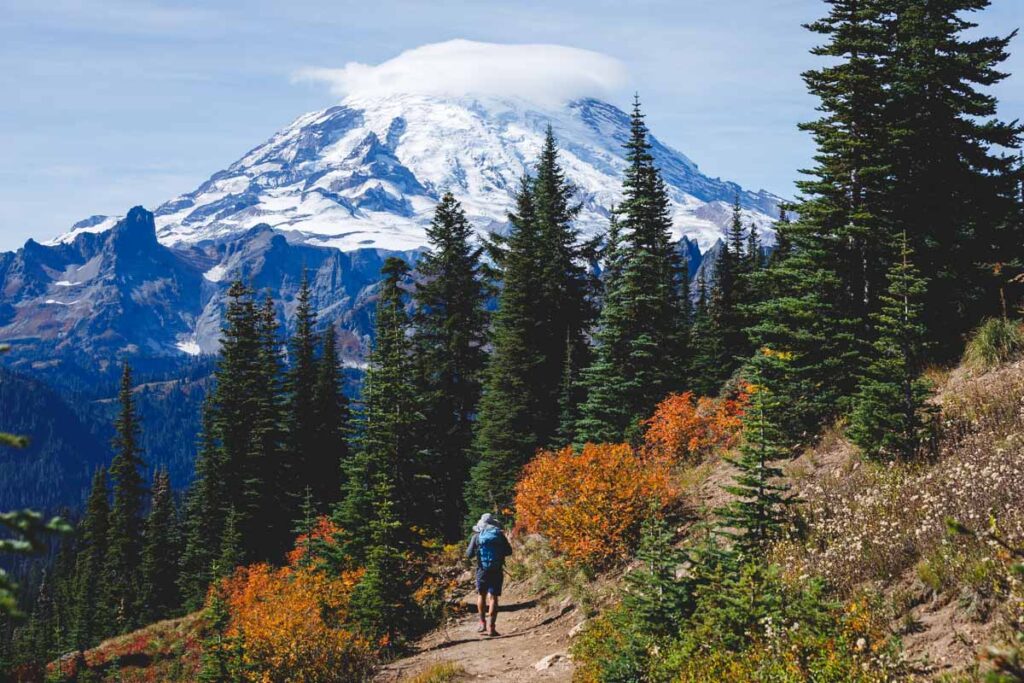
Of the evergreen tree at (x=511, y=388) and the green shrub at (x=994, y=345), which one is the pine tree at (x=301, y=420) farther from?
the green shrub at (x=994, y=345)

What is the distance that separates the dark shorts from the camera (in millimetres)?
14891

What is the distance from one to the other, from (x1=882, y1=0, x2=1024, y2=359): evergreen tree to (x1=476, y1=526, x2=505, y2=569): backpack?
12291 millimetres

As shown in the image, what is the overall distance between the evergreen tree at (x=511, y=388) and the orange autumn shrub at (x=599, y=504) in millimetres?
9873

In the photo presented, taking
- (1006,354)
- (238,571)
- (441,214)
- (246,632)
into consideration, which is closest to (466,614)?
(246,632)

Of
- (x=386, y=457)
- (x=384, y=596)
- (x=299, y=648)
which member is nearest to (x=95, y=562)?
(x=386, y=457)

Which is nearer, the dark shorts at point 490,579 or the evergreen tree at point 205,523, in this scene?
the dark shorts at point 490,579

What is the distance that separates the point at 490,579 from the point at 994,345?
1169 centimetres

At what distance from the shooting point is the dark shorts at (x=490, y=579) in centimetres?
1489

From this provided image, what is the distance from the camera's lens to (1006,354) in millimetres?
15242

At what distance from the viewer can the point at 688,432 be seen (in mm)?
21781

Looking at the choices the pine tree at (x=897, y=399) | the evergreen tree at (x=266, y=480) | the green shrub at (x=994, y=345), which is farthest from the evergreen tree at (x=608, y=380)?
the evergreen tree at (x=266, y=480)

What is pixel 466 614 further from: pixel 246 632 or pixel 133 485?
pixel 133 485

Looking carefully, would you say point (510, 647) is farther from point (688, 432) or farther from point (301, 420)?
point (301, 420)

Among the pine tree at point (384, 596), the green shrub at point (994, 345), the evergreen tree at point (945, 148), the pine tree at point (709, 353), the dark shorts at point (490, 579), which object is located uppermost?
the evergreen tree at point (945, 148)
